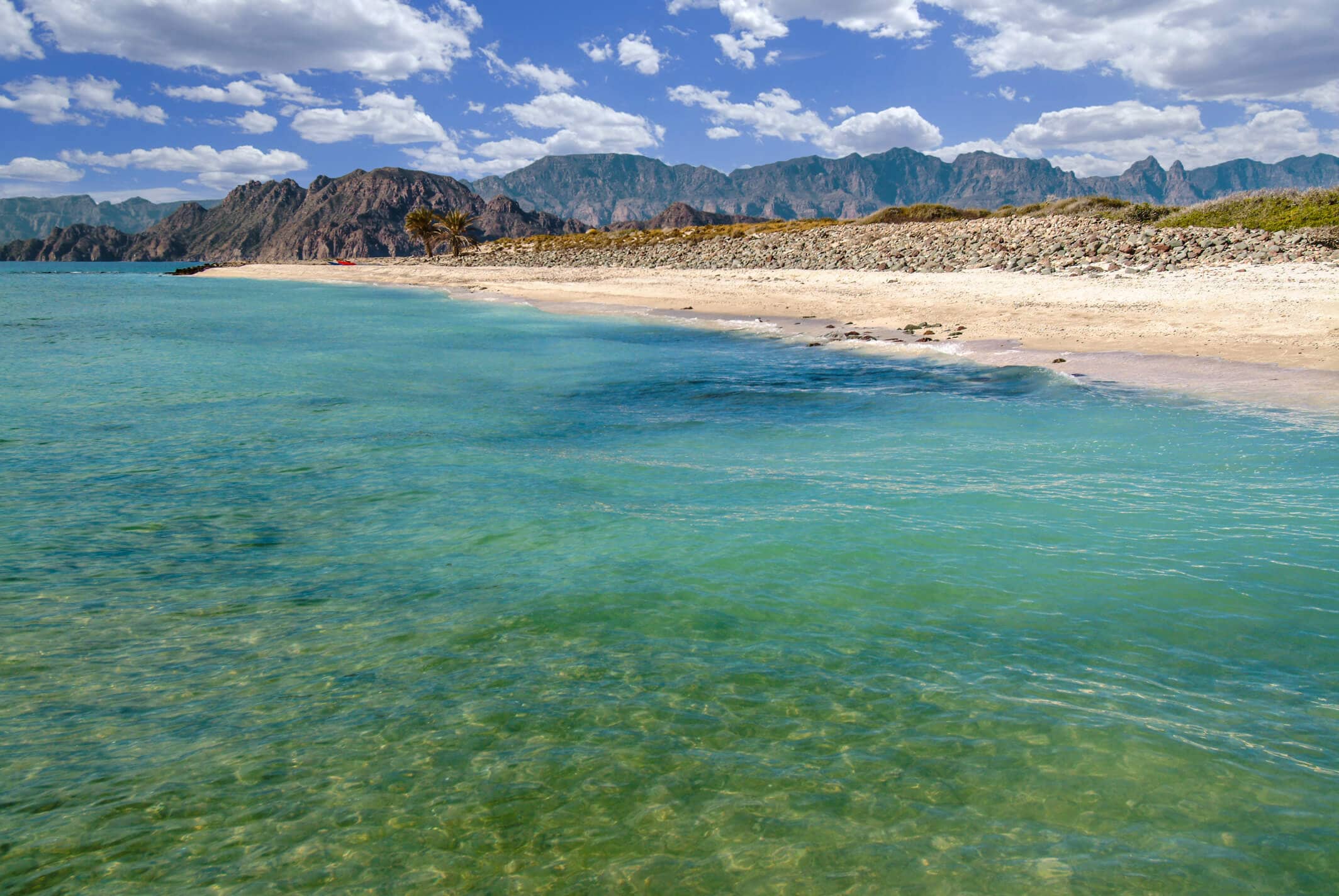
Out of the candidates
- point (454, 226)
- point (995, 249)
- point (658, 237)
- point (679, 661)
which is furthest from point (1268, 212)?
point (454, 226)

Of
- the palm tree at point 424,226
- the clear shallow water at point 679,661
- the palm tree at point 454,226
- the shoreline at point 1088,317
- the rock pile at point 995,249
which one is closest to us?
the clear shallow water at point 679,661

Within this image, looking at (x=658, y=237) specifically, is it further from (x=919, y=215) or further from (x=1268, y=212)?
(x=1268, y=212)

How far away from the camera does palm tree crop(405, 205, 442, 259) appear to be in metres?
120

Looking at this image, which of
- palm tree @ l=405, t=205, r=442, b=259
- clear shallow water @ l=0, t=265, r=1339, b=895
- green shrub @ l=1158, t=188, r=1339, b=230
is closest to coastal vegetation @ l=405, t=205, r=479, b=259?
palm tree @ l=405, t=205, r=442, b=259

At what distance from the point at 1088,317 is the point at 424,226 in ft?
365

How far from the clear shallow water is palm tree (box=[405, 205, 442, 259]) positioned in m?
112

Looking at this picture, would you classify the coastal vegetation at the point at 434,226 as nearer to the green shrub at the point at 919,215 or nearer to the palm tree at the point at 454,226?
the palm tree at the point at 454,226

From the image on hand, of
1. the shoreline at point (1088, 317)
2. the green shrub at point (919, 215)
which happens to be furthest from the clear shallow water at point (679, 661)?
the green shrub at point (919, 215)

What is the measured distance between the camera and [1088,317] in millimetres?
28312

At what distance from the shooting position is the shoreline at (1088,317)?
65.1 ft

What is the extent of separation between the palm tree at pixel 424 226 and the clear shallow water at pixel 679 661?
112 meters

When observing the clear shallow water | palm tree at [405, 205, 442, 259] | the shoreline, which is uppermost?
palm tree at [405, 205, 442, 259]

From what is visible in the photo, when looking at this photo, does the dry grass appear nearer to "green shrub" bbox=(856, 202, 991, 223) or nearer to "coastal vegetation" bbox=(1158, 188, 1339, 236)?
"green shrub" bbox=(856, 202, 991, 223)

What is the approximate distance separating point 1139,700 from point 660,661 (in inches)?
154
